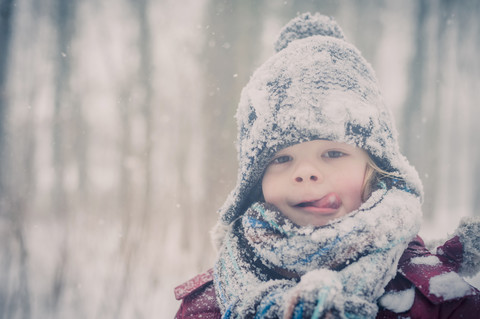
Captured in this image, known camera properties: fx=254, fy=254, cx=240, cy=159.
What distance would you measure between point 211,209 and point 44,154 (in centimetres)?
211

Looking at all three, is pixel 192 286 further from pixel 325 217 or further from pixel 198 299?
pixel 325 217

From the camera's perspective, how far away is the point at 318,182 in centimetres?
90

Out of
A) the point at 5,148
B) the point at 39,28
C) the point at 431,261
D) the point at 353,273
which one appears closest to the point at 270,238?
the point at 353,273

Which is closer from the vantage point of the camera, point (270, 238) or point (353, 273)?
point (353, 273)

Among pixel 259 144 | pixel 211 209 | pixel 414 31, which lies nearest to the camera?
pixel 259 144

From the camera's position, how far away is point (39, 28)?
3100mm

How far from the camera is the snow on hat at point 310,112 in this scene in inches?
38.4

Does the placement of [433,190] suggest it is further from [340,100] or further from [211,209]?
[340,100]

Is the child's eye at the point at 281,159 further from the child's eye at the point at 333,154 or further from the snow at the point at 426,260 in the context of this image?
the snow at the point at 426,260

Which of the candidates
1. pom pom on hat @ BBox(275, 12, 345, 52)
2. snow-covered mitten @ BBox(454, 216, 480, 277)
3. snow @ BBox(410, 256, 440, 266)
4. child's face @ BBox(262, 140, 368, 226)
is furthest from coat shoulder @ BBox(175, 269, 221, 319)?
pom pom on hat @ BBox(275, 12, 345, 52)

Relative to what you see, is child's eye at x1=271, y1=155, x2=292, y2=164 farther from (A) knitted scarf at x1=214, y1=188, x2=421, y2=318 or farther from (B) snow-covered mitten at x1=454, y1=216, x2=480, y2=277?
(B) snow-covered mitten at x1=454, y1=216, x2=480, y2=277

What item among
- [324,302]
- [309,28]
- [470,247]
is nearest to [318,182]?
[324,302]

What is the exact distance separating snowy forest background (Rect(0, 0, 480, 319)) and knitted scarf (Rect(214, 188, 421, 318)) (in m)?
2.10

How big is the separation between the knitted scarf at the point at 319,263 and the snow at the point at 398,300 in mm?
29
